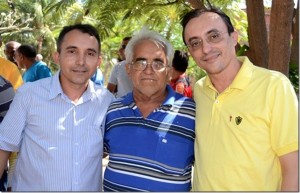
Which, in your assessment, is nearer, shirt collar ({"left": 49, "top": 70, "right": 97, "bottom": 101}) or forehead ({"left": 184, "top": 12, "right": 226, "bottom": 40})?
forehead ({"left": 184, "top": 12, "right": 226, "bottom": 40})

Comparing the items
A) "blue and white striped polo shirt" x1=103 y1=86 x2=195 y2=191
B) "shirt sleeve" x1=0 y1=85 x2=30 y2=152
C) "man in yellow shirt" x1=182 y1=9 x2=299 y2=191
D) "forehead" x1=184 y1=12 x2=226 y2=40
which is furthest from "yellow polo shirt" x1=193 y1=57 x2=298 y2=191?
"shirt sleeve" x1=0 y1=85 x2=30 y2=152

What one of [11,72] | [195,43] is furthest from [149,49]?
[11,72]

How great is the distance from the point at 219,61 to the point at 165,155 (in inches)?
24.9

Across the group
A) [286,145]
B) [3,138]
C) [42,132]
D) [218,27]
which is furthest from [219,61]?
[3,138]

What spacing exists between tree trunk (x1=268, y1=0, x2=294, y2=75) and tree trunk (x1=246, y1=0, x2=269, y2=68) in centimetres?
50

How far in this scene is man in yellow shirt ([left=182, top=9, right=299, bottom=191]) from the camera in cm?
217

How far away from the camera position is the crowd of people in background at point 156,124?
87.1 inches

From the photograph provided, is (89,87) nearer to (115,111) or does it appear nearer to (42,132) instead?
(115,111)

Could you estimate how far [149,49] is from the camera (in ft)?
8.84

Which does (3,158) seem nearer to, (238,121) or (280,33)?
(238,121)

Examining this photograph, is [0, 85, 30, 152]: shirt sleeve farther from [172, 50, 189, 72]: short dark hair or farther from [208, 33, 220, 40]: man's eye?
[172, 50, 189, 72]: short dark hair

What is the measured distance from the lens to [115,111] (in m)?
2.69

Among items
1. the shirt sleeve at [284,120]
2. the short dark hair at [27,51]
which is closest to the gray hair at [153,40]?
the shirt sleeve at [284,120]

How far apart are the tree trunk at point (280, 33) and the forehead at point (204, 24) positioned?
1.31 metres
